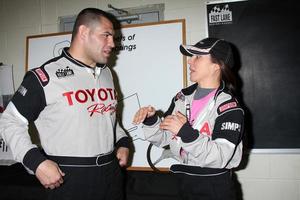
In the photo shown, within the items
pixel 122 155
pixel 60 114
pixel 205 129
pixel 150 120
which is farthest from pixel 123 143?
pixel 205 129

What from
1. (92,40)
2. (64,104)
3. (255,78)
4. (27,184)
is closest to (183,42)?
(255,78)

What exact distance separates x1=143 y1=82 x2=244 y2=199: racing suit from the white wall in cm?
87

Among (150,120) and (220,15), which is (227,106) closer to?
(150,120)

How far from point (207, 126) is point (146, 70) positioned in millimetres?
1015

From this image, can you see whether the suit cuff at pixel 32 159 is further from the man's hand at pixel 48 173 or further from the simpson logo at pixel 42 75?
the simpson logo at pixel 42 75

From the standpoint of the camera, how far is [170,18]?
7.09ft

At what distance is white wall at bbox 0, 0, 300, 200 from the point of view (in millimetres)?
1969

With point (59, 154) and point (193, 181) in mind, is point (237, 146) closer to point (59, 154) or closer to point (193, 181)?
point (193, 181)

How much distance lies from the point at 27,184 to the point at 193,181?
1.29 m

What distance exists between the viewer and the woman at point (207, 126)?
1.12m

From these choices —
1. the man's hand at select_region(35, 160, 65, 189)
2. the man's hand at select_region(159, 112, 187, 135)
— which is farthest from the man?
the man's hand at select_region(159, 112, 187, 135)

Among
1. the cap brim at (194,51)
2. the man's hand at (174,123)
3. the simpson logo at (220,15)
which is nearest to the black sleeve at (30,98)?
the man's hand at (174,123)

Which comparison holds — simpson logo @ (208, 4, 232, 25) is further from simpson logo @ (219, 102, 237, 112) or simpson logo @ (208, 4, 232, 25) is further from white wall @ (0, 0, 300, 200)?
simpson logo @ (219, 102, 237, 112)

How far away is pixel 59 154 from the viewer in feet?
4.31
